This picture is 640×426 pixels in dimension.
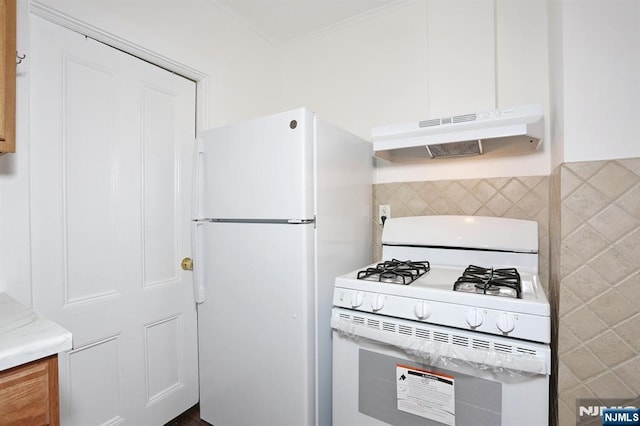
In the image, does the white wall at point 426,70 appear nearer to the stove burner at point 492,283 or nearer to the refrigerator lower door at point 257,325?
the stove burner at point 492,283

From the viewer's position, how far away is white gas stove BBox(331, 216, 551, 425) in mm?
1073

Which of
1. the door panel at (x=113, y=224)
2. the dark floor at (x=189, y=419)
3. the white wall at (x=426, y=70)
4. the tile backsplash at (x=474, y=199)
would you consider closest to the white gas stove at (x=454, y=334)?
the tile backsplash at (x=474, y=199)

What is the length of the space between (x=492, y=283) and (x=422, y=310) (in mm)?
319

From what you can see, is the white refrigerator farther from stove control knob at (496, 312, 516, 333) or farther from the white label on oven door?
stove control knob at (496, 312, 516, 333)

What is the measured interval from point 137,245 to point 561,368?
197 cm

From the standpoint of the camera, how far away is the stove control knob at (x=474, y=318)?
1129 mm

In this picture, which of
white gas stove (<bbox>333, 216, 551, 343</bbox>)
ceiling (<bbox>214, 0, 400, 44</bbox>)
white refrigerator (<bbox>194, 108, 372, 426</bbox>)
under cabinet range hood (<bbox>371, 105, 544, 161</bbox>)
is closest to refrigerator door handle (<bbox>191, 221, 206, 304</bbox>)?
white refrigerator (<bbox>194, 108, 372, 426</bbox>)

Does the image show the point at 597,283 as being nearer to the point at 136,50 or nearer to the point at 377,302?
the point at 377,302

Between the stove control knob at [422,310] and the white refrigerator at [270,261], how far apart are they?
459 mm

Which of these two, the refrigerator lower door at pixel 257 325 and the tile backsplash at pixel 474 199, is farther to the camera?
the tile backsplash at pixel 474 199

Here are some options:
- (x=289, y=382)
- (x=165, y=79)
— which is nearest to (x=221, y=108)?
(x=165, y=79)

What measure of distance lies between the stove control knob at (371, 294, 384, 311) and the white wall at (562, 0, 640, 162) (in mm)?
880

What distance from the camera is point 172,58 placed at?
5.69 feet

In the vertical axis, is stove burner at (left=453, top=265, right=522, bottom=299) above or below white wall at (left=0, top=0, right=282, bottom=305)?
below
